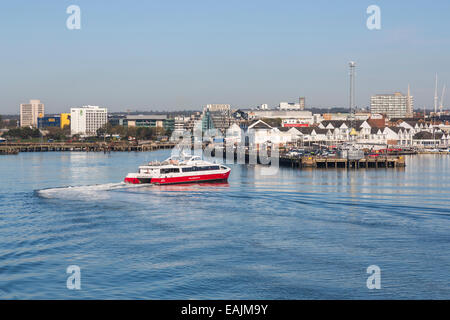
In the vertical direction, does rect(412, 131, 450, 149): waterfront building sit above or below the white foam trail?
above

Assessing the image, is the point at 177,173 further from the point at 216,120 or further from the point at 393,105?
the point at 393,105

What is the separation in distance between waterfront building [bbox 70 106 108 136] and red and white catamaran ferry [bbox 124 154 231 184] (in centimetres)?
8047

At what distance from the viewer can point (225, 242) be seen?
10656 millimetres

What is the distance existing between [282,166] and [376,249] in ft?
68.7

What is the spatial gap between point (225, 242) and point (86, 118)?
94.6 meters

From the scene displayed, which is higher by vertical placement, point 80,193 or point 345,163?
point 345,163

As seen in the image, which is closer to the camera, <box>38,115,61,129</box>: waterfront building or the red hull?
the red hull

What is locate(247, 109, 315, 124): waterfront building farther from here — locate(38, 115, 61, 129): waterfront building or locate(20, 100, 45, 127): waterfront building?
locate(20, 100, 45, 127): waterfront building

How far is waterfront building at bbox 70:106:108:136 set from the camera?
10012 centimetres

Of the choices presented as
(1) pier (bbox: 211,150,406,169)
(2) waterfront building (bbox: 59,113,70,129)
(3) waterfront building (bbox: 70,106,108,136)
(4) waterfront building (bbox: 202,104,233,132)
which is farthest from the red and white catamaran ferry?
(2) waterfront building (bbox: 59,113,70,129)

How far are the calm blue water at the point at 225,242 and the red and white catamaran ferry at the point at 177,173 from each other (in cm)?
168

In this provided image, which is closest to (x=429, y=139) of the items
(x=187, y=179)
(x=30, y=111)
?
(x=187, y=179)

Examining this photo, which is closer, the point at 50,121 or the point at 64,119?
the point at 64,119

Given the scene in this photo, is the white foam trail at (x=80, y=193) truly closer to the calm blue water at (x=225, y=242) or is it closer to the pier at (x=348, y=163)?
the calm blue water at (x=225, y=242)
